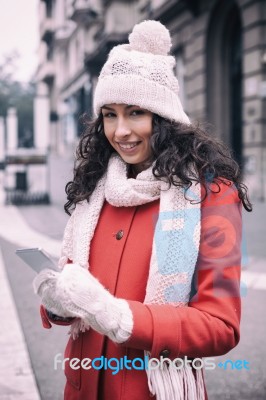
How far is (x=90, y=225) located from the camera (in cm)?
205

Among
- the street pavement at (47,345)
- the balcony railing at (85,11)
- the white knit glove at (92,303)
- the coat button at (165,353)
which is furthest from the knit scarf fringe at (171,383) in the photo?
the balcony railing at (85,11)

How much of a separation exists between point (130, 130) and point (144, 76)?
0.64ft

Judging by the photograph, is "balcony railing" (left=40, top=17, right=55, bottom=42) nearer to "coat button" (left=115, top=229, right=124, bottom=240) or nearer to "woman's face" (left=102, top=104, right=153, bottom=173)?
"woman's face" (left=102, top=104, right=153, bottom=173)

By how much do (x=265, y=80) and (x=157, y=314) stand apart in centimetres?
1285

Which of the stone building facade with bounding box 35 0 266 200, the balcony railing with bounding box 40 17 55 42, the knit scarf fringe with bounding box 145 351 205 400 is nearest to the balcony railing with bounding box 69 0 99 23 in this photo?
the stone building facade with bounding box 35 0 266 200

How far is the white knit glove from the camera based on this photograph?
60.3 inches

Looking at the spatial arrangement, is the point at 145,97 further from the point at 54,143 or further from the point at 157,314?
the point at 54,143

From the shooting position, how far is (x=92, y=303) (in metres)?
1.54

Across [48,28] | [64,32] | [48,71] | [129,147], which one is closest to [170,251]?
[129,147]

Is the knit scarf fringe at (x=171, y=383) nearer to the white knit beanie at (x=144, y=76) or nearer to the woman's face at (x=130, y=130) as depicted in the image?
the woman's face at (x=130, y=130)

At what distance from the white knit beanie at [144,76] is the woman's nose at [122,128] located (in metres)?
0.07

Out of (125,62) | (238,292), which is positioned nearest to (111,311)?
(238,292)

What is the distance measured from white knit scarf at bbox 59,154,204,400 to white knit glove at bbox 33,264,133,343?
22cm

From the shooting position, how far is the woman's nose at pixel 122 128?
195cm
